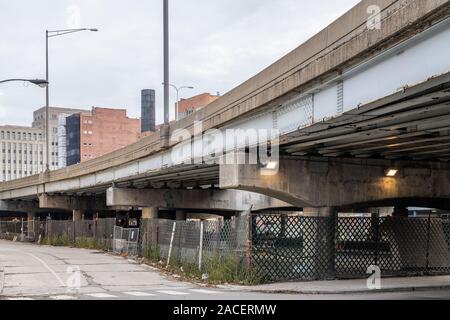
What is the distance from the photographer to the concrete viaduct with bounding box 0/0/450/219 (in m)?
11.6

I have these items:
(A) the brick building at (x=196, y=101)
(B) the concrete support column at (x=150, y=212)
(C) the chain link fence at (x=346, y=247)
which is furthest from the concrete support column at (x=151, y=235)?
(A) the brick building at (x=196, y=101)

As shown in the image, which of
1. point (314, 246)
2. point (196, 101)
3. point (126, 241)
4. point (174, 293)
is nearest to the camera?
point (174, 293)

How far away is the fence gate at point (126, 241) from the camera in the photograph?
32688 millimetres

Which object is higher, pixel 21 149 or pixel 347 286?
pixel 21 149

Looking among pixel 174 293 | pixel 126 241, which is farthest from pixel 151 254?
pixel 174 293

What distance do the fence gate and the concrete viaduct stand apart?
10.7 feet

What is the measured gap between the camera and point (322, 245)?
2088 cm

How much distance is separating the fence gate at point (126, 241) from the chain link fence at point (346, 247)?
484 inches

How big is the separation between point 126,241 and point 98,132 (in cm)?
15731

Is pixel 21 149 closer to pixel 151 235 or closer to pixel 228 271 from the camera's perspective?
pixel 151 235

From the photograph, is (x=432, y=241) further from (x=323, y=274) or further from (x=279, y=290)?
(x=279, y=290)
